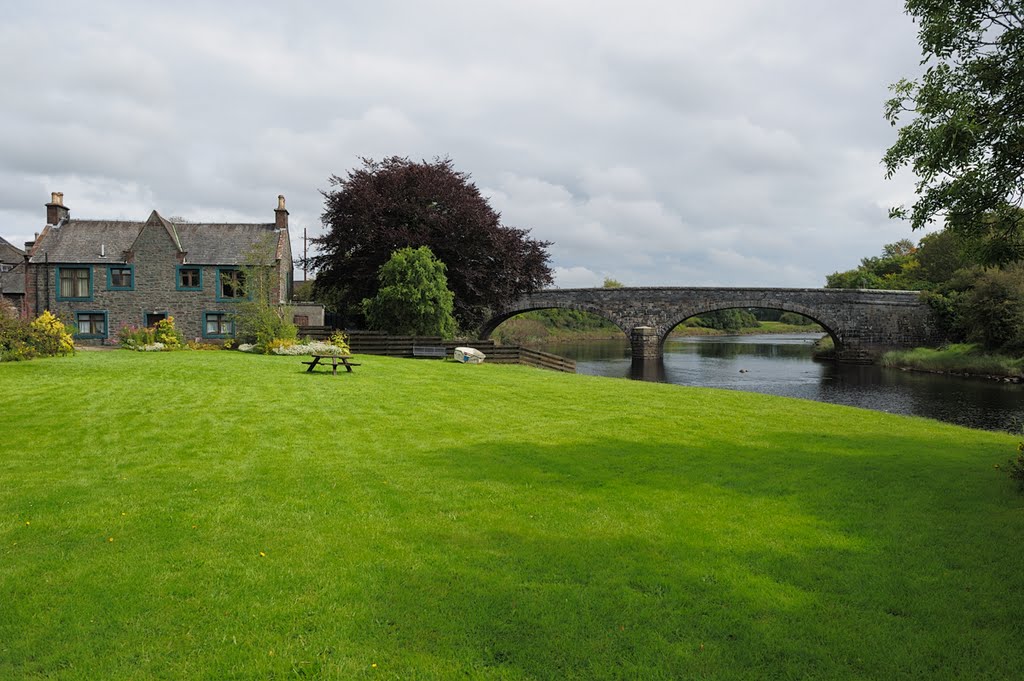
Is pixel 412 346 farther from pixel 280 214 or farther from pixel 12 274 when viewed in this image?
pixel 12 274

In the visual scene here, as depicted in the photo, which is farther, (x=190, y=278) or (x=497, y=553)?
(x=190, y=278)

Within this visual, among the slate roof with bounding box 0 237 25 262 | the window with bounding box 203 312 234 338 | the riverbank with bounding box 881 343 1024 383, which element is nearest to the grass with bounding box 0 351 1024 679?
the window with bounding box 203 312 234 338

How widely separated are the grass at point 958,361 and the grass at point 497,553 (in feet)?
125

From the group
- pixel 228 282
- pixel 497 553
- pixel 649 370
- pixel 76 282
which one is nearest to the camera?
pixel 497 553

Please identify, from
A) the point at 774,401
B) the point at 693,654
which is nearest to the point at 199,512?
the point at 693,654

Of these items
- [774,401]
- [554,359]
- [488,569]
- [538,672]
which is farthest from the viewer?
[554,359]

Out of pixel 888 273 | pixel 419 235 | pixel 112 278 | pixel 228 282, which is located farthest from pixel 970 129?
pixel 888 273

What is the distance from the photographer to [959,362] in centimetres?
4753

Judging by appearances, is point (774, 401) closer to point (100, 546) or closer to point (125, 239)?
point (100, 546)

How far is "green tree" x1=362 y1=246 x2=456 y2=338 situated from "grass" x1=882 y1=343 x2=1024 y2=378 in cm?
3795

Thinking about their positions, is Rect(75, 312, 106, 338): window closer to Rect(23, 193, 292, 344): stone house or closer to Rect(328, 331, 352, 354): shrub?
Rect(23, 193, 292, 344): stone house

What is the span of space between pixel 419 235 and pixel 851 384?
3014 centimetres

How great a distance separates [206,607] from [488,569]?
263 cm

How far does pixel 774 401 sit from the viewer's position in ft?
68.4
